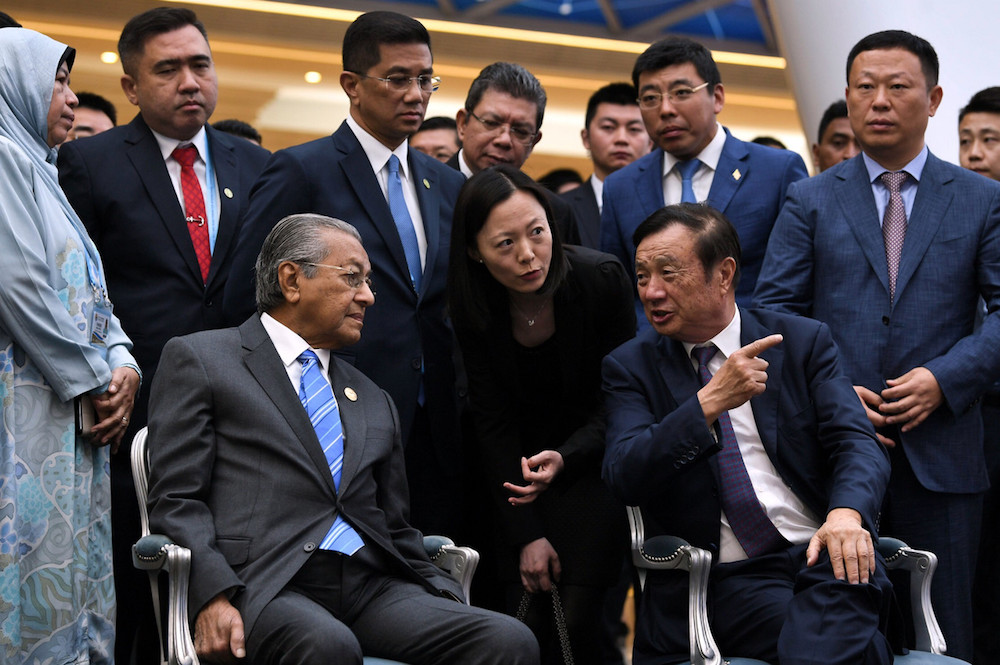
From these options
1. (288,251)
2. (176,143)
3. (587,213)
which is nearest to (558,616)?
Answer: (288,251)

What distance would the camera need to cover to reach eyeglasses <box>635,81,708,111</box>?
4.19m

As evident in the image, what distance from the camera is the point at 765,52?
10562mm

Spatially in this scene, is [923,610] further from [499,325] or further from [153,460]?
[153,460]

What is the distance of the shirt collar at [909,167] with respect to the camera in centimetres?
365

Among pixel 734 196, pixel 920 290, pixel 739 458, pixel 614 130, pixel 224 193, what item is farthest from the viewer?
pixel 614 130

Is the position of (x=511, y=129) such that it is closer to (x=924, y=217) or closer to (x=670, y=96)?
(x=670, y=96)

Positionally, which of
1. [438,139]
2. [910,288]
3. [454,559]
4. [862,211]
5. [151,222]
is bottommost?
[454,559]

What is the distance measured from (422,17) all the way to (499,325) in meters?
6.33

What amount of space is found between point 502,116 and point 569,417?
1377 millimetres

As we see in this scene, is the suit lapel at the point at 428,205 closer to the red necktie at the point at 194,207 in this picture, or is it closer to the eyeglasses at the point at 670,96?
the red necktie at the point at 194,207

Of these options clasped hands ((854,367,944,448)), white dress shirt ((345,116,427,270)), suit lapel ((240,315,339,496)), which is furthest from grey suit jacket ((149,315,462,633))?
clasped hands ((854,367,944,448))

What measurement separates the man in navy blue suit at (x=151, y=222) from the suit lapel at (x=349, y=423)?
71 cm

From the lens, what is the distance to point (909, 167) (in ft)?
12.0

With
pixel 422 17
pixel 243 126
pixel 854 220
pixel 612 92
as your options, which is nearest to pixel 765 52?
pixel 422 17
